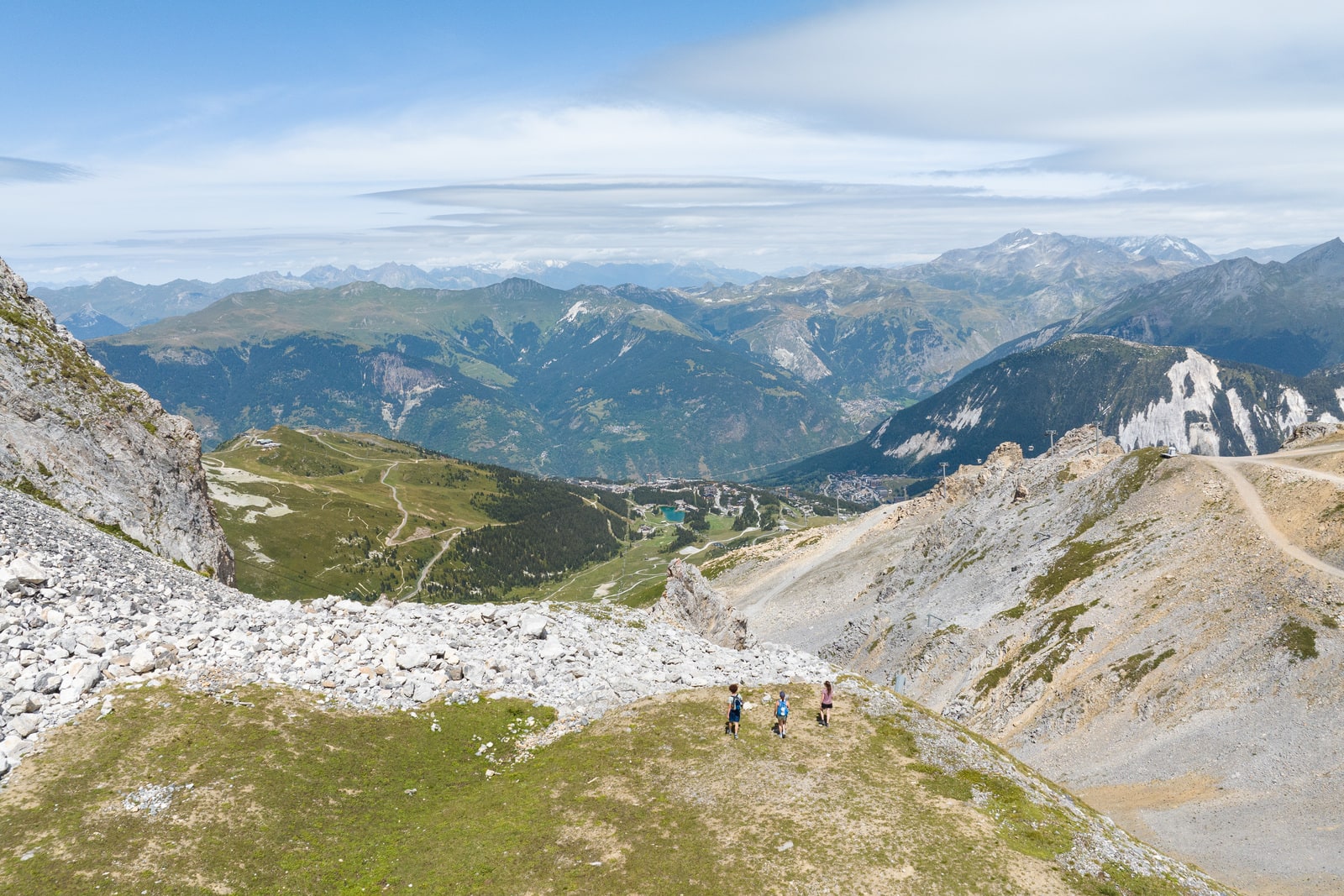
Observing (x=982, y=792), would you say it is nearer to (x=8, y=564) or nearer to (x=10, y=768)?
(x=10, y=768)

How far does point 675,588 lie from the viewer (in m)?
89.5

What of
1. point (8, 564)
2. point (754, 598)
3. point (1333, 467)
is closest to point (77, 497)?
point (8, 564)

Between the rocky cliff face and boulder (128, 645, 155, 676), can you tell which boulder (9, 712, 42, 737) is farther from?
the rocky cliff face

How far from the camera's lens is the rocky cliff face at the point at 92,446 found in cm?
7388

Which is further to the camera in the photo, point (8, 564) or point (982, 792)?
point (8, 564)

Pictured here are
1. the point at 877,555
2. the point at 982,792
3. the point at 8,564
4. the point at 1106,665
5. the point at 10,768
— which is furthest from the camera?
the point at 877,555

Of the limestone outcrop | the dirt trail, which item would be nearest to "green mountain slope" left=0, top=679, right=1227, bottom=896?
the limestone outcrop

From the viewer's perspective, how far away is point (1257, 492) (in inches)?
3967

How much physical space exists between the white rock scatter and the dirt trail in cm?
6452

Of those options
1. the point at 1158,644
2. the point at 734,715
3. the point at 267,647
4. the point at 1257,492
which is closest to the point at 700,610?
the point at 734,715

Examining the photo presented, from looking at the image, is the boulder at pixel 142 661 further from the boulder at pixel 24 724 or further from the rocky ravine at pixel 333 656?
the boulder at pixel 24 724

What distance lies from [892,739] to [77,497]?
79.9m

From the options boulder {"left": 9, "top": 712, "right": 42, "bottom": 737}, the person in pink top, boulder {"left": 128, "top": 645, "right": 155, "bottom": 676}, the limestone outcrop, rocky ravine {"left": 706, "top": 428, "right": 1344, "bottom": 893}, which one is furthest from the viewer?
the limestone outcrop

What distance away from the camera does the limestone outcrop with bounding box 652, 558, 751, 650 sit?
85.9 meters
